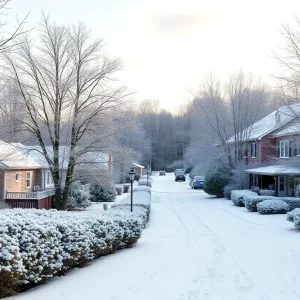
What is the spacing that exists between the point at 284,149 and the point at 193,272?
93.7 feet

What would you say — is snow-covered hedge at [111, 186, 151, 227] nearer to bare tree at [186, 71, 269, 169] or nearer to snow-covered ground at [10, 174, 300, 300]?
snow-covered ground at [10, 174, 300, 300]

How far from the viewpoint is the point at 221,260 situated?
10.2 meters

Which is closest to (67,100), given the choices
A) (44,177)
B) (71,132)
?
(71,132)

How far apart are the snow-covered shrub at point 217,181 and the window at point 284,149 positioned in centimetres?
607

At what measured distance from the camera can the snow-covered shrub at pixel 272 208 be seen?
2469 centimetres

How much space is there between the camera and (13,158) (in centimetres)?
2442

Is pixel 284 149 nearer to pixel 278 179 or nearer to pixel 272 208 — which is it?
pixel 278 179

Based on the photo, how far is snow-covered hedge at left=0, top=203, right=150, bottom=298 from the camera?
20.6 feet

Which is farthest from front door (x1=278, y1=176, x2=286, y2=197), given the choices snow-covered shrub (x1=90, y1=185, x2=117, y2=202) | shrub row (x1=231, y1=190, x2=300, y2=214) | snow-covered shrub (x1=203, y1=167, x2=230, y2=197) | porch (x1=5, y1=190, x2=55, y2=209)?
porch (x1=5, y1=190, x2=55, y2=209)

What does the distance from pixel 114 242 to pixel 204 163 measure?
32.6 metres

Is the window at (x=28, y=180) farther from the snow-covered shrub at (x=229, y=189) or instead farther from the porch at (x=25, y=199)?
the snow-covered shrub at (x=229, y=189)

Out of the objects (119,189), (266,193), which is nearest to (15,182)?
(119,189)

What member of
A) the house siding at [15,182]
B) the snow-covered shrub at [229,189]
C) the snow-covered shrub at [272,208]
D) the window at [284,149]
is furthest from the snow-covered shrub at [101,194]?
the snow-covered shrub at [272,208]

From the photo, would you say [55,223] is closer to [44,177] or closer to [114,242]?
[114,242]
